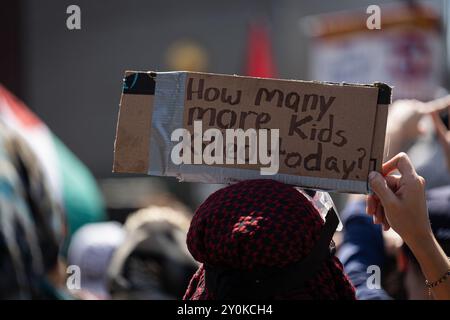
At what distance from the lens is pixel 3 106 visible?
4031mm

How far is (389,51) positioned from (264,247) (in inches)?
218

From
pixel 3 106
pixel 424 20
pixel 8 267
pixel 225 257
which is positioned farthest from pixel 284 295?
pixel 424 20

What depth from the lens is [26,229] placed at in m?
3.20

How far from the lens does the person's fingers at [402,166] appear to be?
184 cm

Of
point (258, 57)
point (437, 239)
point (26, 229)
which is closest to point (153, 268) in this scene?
point (26, 229)

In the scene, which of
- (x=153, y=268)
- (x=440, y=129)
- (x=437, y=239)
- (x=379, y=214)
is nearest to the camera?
(x=379, y=214)

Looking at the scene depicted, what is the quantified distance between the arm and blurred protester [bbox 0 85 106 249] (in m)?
2.07

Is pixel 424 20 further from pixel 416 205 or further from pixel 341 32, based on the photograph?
Result: pixel 416 205

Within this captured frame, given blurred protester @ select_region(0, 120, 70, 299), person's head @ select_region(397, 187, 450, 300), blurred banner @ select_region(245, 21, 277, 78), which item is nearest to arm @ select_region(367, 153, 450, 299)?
person's head @ select_region(397, 187, 450, 300)

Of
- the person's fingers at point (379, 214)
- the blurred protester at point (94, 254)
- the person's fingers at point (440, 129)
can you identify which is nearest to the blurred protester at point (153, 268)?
the blurred protester at point (94, 254)

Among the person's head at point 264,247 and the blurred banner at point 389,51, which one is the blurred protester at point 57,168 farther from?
the blurred banner at point 389,51

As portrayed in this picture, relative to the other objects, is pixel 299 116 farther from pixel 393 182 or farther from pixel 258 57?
pixel 258 57

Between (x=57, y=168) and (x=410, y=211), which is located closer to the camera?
(x=410, y=211)

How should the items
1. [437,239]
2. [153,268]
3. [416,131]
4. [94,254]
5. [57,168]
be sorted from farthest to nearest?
[94,254] → [57,168] → [153,268] → [416,131] → [437,239]
